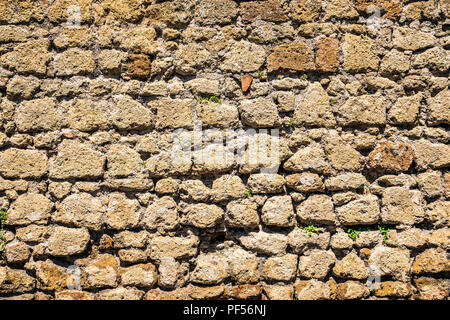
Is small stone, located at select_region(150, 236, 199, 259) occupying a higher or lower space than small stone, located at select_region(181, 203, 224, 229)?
lower

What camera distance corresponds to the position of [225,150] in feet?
7.28

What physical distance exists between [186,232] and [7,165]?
51.3 inches

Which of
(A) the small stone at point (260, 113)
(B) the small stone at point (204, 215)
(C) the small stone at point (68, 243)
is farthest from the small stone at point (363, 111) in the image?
(C) the small stone at point (68, 243)

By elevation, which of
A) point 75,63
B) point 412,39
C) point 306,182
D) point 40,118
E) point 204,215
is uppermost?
point 412,39

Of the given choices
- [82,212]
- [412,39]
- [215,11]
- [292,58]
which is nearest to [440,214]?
[412,39]

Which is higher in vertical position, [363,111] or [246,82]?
[246,82]

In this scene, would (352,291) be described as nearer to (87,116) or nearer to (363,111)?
(363,111)

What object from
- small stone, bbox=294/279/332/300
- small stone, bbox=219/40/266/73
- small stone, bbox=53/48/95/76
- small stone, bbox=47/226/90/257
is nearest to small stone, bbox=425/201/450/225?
small stone, bbox=294/279/332/300

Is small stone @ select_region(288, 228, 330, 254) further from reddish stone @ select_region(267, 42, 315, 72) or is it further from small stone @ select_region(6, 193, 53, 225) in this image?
small stone @ select_region(6, 193, 53, 225)

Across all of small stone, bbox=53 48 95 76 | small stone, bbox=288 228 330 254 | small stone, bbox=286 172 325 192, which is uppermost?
small stone, bbox=53 48 95 76

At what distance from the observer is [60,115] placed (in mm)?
2246

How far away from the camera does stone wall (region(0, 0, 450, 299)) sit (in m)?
2.21

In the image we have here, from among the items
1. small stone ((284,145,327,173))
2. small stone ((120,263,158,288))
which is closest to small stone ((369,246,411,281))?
small stone ((284,145,327,173))

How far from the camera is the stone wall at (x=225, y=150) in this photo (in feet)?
7.26
